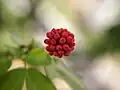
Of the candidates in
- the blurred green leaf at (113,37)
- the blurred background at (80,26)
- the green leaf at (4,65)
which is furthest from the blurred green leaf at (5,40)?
the blurred green leaf at (113,37)

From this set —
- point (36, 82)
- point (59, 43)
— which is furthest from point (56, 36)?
point (36, 82)

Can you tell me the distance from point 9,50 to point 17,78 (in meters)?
0.14

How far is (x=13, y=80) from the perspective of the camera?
0.67 metres

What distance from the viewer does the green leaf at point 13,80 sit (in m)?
0.67

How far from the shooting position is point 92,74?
866 millimetres

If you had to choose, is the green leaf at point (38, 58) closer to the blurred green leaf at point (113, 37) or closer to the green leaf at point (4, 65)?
the green leaf at point (4, 65)

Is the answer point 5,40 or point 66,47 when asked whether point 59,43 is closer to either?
point 66,47

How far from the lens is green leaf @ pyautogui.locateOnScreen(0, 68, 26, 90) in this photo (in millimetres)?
668

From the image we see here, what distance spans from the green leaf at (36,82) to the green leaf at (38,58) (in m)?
0.02

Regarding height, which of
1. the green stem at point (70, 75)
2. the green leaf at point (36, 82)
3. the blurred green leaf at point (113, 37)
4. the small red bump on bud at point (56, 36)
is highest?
the blurred green leaf at point (113, 37)

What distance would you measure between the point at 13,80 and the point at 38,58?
3.0 inches

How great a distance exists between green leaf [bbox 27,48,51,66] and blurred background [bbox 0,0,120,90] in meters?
0.13

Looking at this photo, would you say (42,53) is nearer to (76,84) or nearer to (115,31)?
(76,84)

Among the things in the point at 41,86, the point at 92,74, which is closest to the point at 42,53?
the point at 41,86
